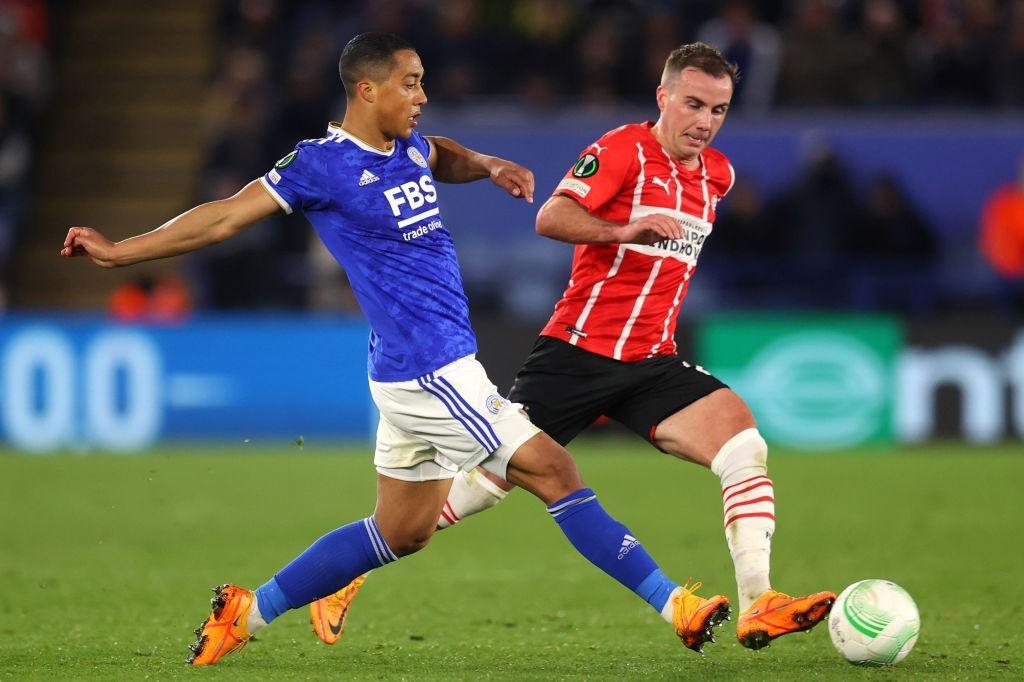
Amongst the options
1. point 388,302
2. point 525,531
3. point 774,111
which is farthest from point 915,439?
point 388,302

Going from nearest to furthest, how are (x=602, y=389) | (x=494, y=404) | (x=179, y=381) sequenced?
(x=494, y=404)
(x=602, y=389)
(x=179, y=381)

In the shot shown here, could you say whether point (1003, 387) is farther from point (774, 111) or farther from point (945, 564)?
point (945, 564)

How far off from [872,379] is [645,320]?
7936mm

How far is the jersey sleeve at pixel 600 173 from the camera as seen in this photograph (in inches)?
236

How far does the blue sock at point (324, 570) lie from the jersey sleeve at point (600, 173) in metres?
1.42

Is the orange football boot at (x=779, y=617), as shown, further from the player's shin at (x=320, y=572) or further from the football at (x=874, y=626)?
the player's shin at (x=320, y=572)

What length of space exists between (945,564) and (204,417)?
25.9 ft

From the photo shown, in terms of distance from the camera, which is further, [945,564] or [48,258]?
[48,258]

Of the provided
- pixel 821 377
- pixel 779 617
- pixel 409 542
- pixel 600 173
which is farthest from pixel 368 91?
pixel 821 377

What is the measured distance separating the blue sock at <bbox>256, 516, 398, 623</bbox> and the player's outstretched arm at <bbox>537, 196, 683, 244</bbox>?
1.27 metres

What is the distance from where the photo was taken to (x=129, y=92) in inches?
776

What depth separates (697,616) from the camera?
5355 millimetres

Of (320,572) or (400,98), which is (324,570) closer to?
(320,572)

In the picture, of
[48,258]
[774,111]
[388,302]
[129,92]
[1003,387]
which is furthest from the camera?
[129,92]
